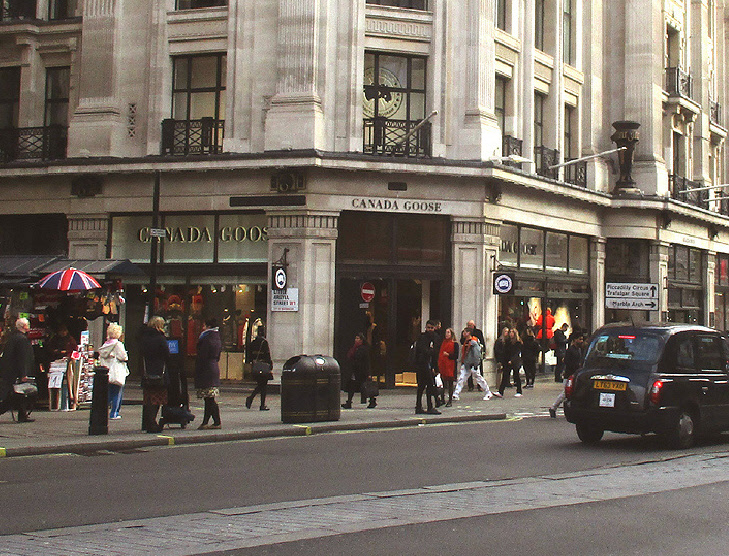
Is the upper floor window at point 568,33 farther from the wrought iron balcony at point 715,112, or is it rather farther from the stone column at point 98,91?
the stone column at point 98,91

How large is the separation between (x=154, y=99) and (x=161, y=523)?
20.8 metres

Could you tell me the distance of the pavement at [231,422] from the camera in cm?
1527

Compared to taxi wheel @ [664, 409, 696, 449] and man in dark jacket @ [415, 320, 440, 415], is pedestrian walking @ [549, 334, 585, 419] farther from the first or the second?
taxi wheel @ [664, 409, 696, 449]

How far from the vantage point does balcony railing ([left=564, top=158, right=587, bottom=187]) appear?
33966 mm

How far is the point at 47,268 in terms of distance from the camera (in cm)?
2283

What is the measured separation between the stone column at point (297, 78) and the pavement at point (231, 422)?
6500 mm

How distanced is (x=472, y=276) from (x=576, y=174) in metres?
8.15

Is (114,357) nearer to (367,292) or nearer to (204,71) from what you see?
(367,292)

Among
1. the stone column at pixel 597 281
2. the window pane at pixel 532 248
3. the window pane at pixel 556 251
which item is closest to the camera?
the window pane at pixel 532 248

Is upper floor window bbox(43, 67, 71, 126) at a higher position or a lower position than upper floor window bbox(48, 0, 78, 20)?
lower

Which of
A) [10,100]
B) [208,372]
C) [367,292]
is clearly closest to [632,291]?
[367,292]

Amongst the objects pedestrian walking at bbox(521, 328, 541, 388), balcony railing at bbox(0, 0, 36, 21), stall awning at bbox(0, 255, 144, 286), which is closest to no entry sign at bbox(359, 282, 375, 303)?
pedestrian walking at bbox(521, 328, 541, 388)

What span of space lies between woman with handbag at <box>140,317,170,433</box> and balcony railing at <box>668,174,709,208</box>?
25.9 m

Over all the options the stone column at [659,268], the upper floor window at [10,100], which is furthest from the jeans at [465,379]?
the upper floor window at [10,100]
